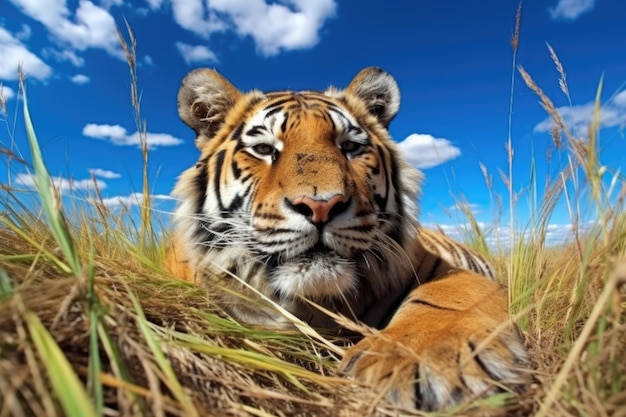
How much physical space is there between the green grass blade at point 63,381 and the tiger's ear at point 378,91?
246 centimetres

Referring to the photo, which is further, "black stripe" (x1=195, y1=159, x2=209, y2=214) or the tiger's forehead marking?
"black stripe" (x1=195, y1=159, x2=209, y2=214)

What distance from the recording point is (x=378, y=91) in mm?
3098

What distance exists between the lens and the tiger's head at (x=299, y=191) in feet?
6.36

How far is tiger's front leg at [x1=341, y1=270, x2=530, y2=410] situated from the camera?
1.23 m

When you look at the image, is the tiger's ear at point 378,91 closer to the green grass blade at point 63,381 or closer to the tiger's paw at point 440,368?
the tiger's paw at point 440,368

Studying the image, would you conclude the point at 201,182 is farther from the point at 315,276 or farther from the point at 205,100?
the point at 315,276

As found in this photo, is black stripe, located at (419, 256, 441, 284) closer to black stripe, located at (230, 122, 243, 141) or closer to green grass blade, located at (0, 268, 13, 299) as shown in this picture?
black stripe, located at (230, 122, 243, 141)

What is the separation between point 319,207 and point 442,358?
2.44 ft

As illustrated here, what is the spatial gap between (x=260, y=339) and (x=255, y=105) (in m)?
1.53

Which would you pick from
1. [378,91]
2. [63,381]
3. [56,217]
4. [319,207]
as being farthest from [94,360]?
[378,91]

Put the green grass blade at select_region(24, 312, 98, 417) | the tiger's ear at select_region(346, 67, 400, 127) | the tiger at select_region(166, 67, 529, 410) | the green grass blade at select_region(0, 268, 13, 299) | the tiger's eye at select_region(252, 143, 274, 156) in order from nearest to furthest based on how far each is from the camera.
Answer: the green grass blade at select_region(24, 312, 98, 417) → the green grass blade at select_region(0, 268, 13, 299) → the tiger at select_region(166, 67, 529, 410) → the tiger's eye at select_region(252, 143, 274, 156) → the tiger's ear at select_region(346, 67, 400, 127)

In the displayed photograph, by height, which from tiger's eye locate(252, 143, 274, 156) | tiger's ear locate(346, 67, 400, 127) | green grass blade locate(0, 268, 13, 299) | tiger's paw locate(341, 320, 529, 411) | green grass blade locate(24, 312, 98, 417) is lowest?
tiger's paw locate(341, 320, 529, 411)

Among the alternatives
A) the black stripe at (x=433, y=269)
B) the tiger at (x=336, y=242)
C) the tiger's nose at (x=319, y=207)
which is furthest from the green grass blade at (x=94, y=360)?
the black stripe at (x=433, y=269)

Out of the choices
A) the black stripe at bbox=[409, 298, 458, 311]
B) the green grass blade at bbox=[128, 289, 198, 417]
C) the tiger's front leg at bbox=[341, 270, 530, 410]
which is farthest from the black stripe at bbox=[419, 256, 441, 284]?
the green grass blade at bbox=[128, 289, 198, 417]
